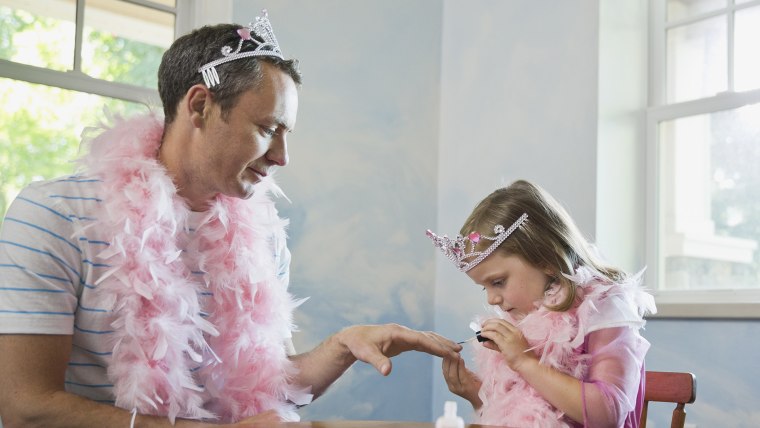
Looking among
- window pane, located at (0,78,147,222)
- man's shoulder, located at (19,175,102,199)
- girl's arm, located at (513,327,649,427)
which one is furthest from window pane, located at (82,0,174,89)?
girl's arm, located at (513,327,649,427)

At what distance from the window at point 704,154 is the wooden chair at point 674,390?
Answer: 944mm

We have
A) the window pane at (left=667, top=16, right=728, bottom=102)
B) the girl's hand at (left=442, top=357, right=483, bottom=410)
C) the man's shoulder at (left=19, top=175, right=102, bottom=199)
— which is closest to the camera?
the man's shoulder at (left=19, top=175, right=102, bottom=199)

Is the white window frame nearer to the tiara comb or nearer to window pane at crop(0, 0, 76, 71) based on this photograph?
window pane at crop(0, 0, 76, 71)

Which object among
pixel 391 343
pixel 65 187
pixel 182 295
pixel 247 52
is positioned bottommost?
pixel 391 343

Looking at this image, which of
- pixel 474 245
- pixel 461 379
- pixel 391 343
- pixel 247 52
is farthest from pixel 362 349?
pixel 247 52

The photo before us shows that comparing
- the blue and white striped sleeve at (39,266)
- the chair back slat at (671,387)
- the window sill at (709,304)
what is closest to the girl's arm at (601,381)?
the chair back slat at (671,387)

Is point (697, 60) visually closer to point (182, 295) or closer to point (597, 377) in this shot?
point (597, 377)

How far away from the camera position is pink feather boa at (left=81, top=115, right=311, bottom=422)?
196 centimetres

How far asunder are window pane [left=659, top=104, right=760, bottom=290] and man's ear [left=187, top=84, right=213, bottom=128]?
211 centimetres

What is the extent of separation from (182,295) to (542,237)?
87cm

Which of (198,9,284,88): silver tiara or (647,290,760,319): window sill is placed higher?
(198,9,284,88): silver tiara

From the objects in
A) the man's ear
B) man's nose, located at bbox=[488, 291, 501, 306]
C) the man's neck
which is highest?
the man's ear

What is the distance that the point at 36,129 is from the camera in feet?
11.0

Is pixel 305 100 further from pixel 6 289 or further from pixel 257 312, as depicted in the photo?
pixel 6 289
